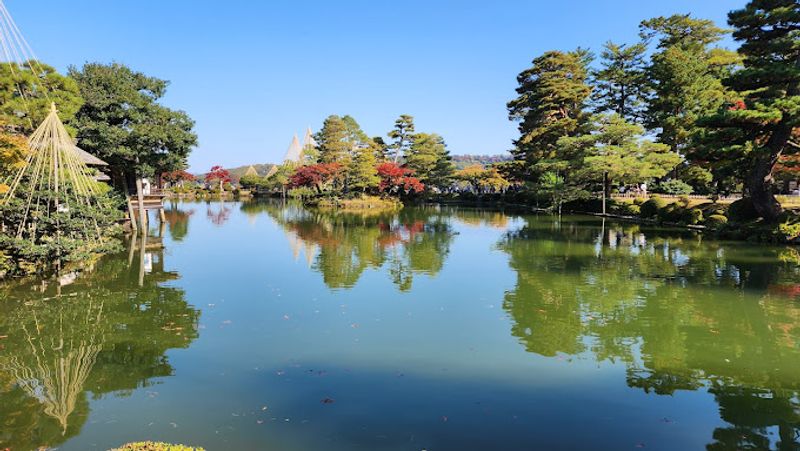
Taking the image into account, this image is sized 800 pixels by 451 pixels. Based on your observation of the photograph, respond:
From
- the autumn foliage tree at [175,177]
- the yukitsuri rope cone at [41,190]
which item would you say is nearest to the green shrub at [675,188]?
the yukitsuri rope cone at [41,190]

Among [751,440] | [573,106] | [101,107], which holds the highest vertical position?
[573,106]

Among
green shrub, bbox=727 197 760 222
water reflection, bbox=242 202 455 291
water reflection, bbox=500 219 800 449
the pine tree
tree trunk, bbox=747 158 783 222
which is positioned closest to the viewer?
water reflection, bbox=500 219 800 449

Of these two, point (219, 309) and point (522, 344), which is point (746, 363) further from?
point (219, 309)

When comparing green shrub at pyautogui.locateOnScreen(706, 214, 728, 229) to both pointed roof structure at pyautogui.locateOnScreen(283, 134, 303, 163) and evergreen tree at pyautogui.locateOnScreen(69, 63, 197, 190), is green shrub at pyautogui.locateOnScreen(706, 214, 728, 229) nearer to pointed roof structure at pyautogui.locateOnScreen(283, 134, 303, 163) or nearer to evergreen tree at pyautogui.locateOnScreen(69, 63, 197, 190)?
evergreen tree at pyautogui.locateOnScreen(69, 63, 197, 190)

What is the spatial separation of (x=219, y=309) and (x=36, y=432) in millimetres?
4772

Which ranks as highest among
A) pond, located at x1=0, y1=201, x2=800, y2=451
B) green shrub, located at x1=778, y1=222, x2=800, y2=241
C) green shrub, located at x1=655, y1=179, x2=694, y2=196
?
green shrub, located at x1=655, y1=179, x2=694, y2=196

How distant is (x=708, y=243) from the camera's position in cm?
1830

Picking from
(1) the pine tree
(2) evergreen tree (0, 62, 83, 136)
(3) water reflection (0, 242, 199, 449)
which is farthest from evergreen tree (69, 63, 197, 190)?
→ (1) the pine tree

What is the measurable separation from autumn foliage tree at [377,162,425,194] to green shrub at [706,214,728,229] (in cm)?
3024

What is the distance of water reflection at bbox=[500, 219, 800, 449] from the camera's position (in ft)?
18.0

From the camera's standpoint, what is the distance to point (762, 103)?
1698 centimetres

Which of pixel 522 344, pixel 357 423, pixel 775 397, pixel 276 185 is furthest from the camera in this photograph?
pixel 276 185

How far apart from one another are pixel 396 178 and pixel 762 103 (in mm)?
34875

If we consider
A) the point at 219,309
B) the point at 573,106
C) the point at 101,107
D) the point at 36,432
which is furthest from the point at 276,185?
the point at 36,432
